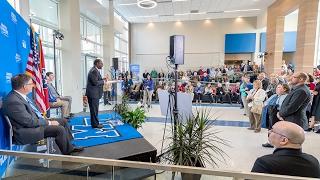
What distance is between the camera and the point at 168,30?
14719 millimetres

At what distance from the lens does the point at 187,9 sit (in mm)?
11484

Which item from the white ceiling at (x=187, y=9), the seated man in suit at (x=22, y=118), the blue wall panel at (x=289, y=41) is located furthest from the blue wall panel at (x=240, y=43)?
the seated man in suit at (x=22, y=118)

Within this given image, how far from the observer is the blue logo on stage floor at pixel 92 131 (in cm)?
391

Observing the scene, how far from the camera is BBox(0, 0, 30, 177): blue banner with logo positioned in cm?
237

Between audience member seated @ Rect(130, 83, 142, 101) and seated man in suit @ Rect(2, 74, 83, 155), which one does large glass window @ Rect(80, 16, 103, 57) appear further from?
seated man in suit @ Rect(2, 74, 83, 155)

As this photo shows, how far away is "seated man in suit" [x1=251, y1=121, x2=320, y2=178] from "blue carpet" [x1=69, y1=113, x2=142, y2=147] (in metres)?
2.68

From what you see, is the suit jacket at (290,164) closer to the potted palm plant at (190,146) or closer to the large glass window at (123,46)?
the potted palm plant at (190,146)

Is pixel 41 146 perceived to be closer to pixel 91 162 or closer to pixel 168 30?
pixel 91 162

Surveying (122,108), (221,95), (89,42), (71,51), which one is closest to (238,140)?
(122,108)

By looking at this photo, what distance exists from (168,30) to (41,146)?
12.7 metres

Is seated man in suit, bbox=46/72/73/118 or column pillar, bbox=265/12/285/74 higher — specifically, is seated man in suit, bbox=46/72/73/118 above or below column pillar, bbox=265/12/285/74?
below

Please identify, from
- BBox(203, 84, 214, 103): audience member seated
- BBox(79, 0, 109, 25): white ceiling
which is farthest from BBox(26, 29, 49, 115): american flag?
BBox(203, 84, 214, 103): audience member seated

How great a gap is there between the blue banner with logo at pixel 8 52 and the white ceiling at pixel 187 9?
758cm

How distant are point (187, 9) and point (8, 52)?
33.2 ft
